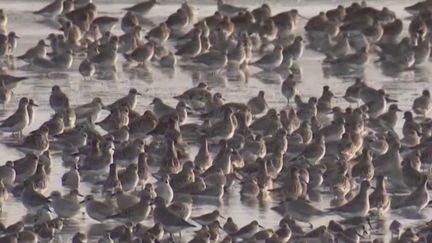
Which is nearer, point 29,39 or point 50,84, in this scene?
point 50,84

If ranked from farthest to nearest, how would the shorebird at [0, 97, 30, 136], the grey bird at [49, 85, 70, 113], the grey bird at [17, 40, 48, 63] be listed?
the grey bird at [17, 40, 48, 63], the grey bird at [49, 85, 70, 113], the shorebird at [0, 97, 30, 136]

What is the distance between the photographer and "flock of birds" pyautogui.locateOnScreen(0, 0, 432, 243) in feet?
55.5

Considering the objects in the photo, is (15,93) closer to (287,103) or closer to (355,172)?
(287,103)

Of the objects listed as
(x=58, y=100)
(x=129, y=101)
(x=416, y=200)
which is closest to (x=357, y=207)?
(x=416, y=200)

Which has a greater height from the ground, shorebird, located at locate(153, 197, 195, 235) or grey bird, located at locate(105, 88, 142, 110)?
grey bird, located at locate(105, 88, 142, 110)

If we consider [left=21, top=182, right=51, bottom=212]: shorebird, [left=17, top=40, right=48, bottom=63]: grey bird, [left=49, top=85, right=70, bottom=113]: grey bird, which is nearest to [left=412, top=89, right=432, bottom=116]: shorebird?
[left=49, top=85, right=70, bottom=113]: grey bird

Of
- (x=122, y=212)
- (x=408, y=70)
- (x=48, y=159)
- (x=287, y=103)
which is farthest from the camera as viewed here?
(x=408, y=70)

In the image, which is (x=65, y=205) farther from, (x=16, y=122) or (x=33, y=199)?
(x=16, y=122)

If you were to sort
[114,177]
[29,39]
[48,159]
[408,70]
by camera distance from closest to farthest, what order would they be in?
[114,177] → [48,159] → [408,70] → [29,39]

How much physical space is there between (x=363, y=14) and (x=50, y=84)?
7268 millimetres

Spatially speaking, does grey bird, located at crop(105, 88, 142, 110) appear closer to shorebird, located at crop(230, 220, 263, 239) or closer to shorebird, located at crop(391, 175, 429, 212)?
shorebird, located at crop(391, 175, 429, 212)

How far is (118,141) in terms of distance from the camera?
20516 millimetres

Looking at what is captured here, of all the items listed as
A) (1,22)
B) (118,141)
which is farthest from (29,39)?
(118,141)

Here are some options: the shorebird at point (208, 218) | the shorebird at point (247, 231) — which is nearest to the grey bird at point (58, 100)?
the shorebird at point (208, 218)
